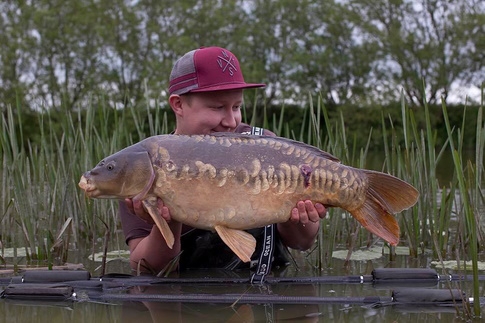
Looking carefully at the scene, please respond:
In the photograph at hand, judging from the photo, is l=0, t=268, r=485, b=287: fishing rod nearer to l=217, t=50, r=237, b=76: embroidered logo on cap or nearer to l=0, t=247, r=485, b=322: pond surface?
l=0, t=247, r=485, b=322: pond surface

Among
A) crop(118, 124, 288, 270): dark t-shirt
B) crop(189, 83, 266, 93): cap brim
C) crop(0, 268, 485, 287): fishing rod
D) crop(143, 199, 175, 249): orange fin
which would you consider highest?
crop(189, 83, 266, 93): cap brim

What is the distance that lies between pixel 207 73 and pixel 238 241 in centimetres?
98

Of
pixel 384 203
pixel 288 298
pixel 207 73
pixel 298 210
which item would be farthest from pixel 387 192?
pixel 207 73

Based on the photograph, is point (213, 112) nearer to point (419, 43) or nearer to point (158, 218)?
point (158, 218)

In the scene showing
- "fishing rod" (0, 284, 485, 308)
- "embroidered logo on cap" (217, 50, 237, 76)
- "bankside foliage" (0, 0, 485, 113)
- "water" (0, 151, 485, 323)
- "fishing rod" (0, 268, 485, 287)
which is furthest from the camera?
"bankside foliage" (0, 0, 485, 113)

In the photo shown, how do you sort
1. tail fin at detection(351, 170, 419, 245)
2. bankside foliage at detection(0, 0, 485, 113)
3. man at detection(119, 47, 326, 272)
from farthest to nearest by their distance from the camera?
bankside foliage at detection(0, 0, 485, 113)
man at detection(119, 47, 326, 272)
tail fin at detection(351, 170, 419, 245)

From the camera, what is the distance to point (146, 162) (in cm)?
302

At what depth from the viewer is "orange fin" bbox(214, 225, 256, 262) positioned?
303cm

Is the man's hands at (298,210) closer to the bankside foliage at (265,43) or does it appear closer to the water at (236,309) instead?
the water at (236,309)

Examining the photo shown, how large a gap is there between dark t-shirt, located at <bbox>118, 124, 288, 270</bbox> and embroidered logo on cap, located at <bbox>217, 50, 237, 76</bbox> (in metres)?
0.34

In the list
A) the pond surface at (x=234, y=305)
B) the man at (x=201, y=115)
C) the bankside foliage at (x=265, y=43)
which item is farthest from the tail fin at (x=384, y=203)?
the bankside foliage at (x=265, y=43)

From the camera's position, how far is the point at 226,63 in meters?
3.77

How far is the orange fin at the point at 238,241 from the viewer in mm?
3025

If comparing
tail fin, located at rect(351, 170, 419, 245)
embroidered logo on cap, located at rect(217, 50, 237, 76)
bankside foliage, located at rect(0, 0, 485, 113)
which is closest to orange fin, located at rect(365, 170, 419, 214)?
tail fin, located at rect(351, 170, 419, 245)
